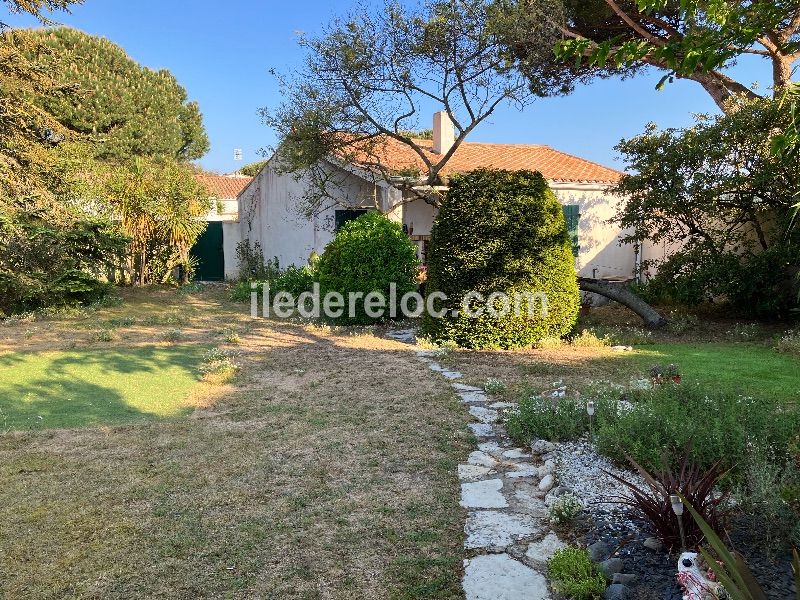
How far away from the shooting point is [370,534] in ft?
10.8

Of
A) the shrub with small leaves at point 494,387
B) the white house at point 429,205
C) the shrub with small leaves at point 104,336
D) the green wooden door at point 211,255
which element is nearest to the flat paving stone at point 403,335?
the shrub with small leaves at point 494,387

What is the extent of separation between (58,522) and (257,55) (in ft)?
37.5

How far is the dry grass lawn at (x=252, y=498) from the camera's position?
2869 mm

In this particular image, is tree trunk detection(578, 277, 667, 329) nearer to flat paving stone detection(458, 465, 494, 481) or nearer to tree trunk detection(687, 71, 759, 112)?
tree trunk detection(687, 71, 759, 112)

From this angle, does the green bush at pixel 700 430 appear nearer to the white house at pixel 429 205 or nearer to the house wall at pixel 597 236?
the white house at pixel 429 205

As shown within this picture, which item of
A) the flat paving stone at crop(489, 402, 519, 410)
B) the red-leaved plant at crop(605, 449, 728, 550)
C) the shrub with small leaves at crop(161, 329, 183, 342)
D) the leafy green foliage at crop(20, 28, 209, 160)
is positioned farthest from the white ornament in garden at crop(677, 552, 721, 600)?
the leafy green foliage at crop(20, 28, 209, 160)

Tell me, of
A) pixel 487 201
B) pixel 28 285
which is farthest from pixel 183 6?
pixel 487 201

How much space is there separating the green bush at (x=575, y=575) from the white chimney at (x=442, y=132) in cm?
1436

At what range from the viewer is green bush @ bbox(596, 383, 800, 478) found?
3.62m

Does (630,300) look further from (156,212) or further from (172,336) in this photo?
(156,212)

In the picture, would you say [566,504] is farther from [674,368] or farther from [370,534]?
[674,368]

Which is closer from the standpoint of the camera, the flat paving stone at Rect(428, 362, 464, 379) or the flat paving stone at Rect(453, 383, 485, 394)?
the flat paving stone at Rect(453, 383, 485, 394)

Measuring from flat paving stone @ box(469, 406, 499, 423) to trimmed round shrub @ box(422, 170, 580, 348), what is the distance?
3095mm

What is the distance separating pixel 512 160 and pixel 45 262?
41.7 ft
